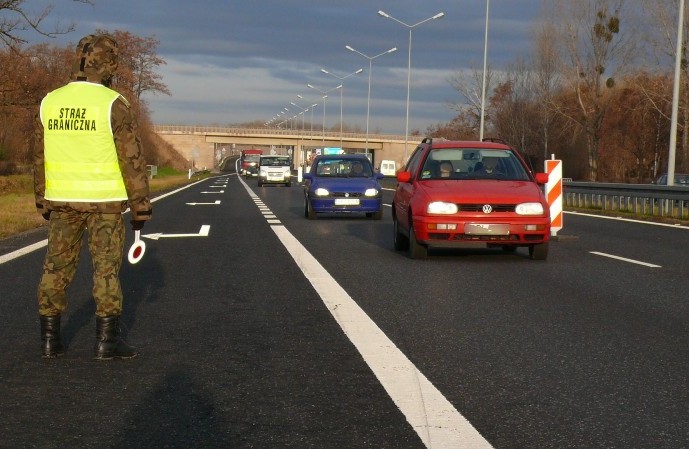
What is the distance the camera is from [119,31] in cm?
7650

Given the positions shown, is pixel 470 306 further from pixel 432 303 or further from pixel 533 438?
pixel 533 438

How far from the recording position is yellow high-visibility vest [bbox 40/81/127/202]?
615 centimetres

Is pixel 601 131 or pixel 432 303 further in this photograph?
pixel 601 131

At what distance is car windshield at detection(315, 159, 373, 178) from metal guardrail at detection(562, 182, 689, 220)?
719 centimetres

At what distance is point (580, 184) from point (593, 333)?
24.9 metres

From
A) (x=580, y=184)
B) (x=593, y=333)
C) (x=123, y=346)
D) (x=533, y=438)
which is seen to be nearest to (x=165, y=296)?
(x=123, y=346)

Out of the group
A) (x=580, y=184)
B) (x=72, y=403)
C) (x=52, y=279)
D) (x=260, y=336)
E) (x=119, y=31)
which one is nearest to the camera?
(x=72, y=403)

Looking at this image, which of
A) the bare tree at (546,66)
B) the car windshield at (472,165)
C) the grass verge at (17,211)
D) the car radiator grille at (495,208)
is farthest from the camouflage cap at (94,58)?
the bare tree at (546,66)

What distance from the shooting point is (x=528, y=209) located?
1280 cm

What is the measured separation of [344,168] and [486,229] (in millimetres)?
11531

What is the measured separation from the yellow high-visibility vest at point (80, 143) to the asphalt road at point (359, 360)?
→ 102cm

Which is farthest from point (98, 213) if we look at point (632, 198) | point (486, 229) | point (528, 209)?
point (632, 198)

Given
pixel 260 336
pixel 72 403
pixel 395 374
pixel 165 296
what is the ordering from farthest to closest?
pixel 165 296, pixel 260 336, pixel 395 374, pixel 72 403

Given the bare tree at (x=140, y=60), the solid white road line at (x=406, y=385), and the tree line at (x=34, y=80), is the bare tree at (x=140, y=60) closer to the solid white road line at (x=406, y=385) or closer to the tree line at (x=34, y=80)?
the tree line at (x=34, y=80)
